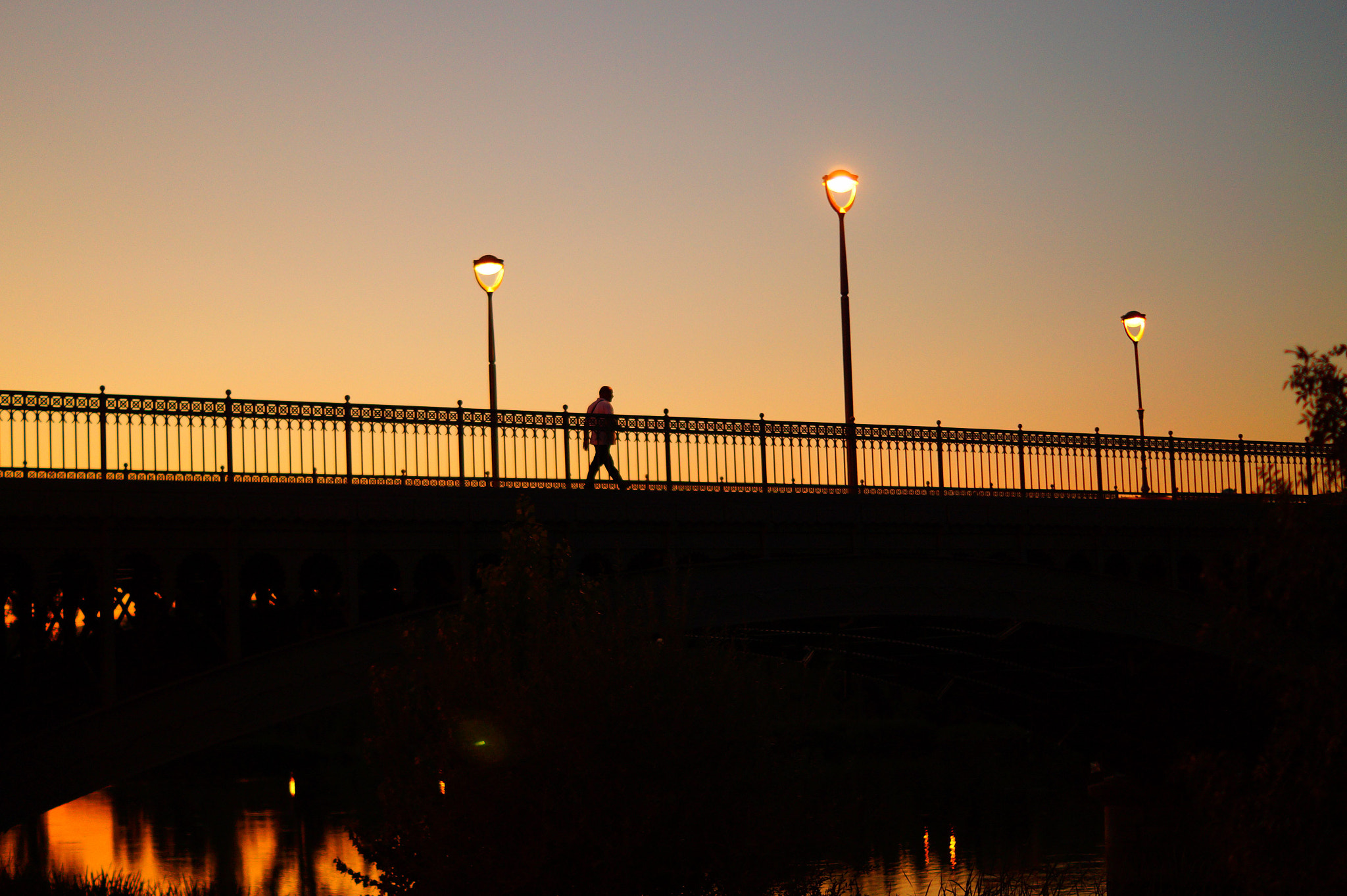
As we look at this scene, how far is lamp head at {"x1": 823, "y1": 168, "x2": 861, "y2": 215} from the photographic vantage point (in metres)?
23.8

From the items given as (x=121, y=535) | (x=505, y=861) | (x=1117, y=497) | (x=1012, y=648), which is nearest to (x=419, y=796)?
(x=505, y=861)

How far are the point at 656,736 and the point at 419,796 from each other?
2.51 metres

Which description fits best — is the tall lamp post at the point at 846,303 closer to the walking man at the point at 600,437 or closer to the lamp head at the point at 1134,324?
the walking man at the point at 600,437

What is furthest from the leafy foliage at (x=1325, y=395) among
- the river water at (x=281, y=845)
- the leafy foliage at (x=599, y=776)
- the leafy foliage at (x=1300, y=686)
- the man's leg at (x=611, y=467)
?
the river water at (x=281, y=845)

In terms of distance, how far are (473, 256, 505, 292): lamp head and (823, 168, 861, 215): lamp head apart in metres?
5.67

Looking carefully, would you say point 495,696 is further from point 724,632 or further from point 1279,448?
point 1279,448

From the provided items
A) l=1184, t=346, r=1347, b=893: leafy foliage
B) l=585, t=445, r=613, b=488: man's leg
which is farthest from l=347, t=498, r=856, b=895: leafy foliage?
l=585, t=445, r=613, b=488: man's leg

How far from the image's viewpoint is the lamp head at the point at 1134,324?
112 feet

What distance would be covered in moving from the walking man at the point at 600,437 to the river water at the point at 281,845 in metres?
10.6

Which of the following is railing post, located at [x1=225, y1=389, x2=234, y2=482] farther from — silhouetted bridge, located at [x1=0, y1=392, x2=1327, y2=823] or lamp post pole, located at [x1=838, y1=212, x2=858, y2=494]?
lamp post pole, located at [x1=838, y1=212, x2=858, y2=494]

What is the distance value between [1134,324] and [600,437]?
681 inches

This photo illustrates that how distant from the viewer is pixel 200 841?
39.2m

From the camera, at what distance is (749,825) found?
13922mm

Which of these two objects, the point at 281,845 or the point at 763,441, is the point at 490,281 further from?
the point at 281,845
